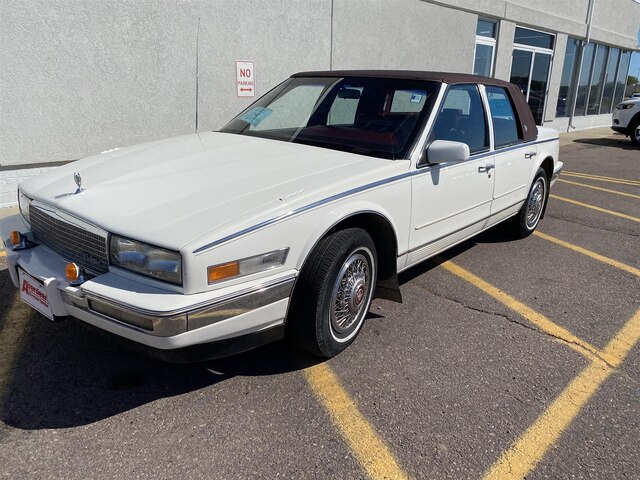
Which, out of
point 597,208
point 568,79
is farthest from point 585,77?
point 597,208

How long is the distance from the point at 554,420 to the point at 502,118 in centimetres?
284

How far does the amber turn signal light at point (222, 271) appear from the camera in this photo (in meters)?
2.17

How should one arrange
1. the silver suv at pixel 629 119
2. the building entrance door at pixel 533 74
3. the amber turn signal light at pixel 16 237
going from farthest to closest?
the building entrance door at pixel 533 74, the silver suv at pixel 629 119, the amber turn signal light at pixel 16 237

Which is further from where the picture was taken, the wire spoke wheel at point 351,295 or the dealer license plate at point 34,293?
the wire spoke wheel at point 351,295

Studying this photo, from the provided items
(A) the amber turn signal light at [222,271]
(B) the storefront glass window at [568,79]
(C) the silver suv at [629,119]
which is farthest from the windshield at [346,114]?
(B) the storefront glass window at [568,79]

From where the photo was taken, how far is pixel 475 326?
3.38 metres

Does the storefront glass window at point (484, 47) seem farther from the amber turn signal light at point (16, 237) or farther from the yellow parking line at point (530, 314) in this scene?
the amber turn signal light at point (16, 237)

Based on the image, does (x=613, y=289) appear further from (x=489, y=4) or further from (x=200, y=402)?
(x=489, y=4)

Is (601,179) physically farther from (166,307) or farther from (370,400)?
(166,307)

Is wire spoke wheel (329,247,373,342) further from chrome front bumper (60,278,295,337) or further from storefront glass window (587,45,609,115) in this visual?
storefront glass window (587,45,609,115)

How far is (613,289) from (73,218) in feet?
13.1

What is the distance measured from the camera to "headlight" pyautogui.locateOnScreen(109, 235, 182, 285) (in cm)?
214

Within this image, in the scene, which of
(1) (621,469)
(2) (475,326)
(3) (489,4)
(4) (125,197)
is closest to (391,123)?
(2) (475,326)

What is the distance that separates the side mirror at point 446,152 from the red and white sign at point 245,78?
4.79 metres
